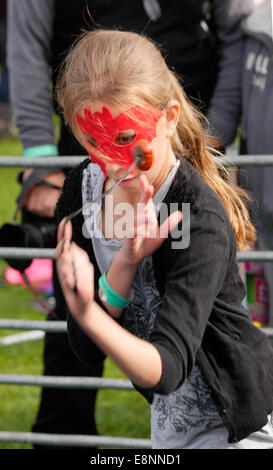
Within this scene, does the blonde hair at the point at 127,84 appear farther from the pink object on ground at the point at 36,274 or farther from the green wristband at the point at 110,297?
the pink object on ground at the point at 36,274

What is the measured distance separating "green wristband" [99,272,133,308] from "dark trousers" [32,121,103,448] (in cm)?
128

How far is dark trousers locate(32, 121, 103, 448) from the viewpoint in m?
2.88

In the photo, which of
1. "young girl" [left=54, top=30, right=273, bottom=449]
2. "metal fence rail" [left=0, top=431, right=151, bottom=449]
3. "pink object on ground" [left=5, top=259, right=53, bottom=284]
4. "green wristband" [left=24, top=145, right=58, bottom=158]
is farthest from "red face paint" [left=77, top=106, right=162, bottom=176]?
"pink object on ground" [left=5, top=259, right=53, bottom=284]

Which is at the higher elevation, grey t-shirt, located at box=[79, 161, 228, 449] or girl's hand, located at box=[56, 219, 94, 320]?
girl's hand, located at box=[56, 219, 94, 320]

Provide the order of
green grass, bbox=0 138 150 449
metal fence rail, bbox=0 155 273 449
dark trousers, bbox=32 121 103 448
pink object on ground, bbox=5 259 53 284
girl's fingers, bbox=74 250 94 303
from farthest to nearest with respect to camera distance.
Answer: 1. pink object on ground, bbox=5 259 53 284
2. green grass, bbox=0 138 150 449
3. dark trousers, bbox=32 121 103 448
4. metal fence rail, bbox=0 155 273 449
5. girl's fingers, bbox=74 250 94 303

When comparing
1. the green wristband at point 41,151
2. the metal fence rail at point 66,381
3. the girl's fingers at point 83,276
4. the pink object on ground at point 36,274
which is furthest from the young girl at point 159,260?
the pink object on ground at point 36,274

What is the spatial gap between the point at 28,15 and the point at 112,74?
4.40 feet

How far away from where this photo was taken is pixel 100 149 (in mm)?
1579

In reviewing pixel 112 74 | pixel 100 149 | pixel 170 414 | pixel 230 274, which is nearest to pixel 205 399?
pixel 170 414

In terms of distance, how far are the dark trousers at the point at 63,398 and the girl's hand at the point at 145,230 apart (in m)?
1.40

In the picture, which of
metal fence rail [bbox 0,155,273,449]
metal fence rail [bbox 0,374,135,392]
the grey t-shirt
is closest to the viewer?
the grey t-shirt

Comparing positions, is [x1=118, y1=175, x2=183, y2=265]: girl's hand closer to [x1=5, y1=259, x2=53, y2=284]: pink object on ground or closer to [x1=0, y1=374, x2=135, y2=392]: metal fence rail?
[x1=0, y1=374, x2=135, y2=392]: metal fence rail

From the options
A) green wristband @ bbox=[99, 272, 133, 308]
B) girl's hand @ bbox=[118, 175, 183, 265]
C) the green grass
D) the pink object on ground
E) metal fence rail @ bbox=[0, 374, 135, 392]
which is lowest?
the pink object on ground
